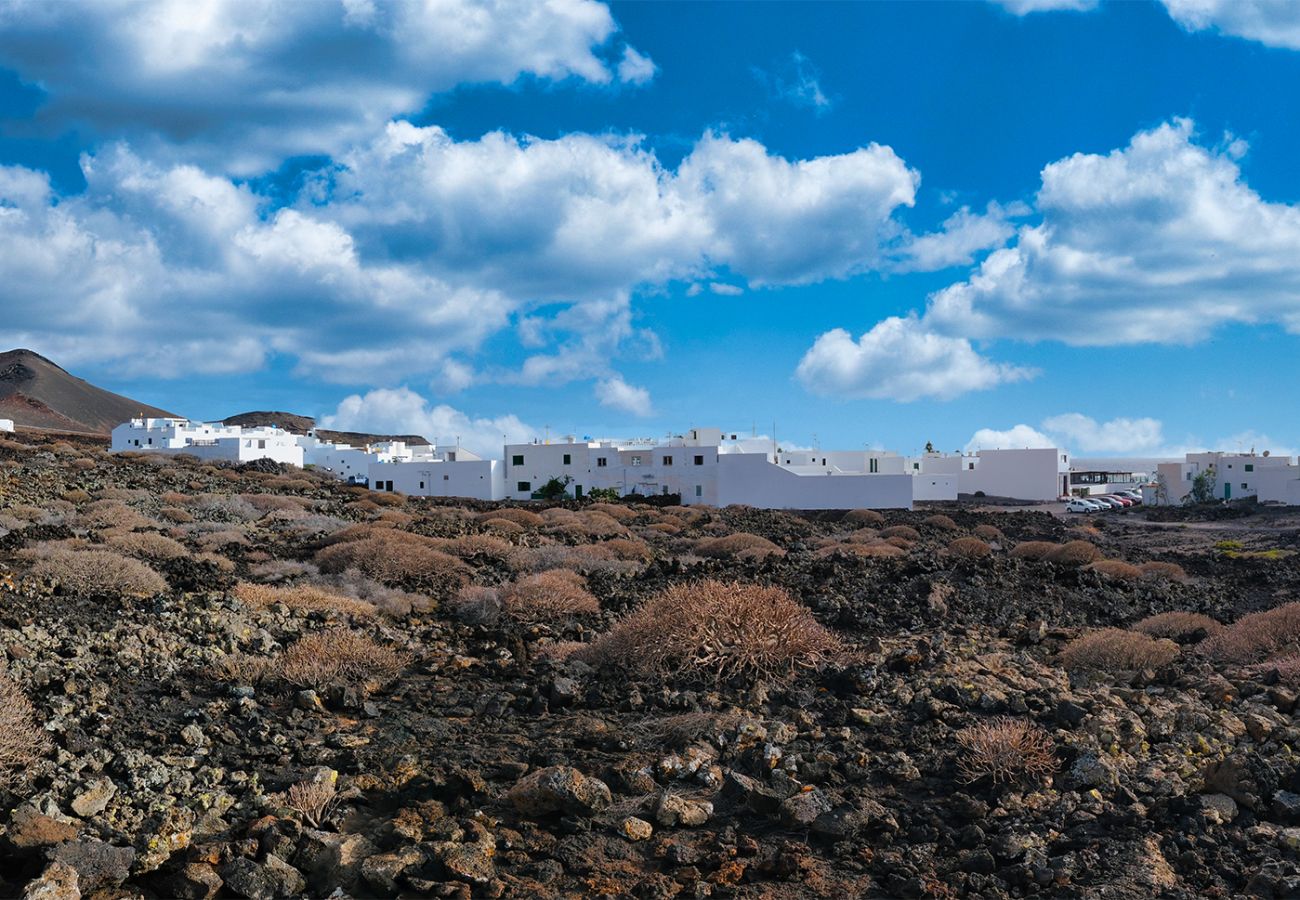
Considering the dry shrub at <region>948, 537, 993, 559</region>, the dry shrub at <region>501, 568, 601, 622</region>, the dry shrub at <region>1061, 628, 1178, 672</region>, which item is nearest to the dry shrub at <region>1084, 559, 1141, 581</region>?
the dry shrub at <region>948, 537, 993, 559</region>

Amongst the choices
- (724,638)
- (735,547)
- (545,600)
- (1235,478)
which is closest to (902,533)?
(735,547)

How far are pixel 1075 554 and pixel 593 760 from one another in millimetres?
22086

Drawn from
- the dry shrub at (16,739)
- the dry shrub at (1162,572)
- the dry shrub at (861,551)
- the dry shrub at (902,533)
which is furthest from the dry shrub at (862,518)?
the dry shrub at (16,739)

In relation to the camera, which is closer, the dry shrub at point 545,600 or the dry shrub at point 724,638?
the dry shrub at point 724,638

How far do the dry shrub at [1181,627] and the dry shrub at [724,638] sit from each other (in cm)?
620

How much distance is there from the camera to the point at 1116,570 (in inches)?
898

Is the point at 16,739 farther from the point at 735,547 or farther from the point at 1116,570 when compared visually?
the point at 1116,570

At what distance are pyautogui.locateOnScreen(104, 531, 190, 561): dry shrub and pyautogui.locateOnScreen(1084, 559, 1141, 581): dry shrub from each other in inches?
746

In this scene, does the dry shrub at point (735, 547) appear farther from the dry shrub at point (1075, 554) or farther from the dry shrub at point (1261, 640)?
the dry shrub at point (1261, 640)

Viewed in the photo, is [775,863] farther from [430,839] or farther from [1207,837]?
[1207,837]

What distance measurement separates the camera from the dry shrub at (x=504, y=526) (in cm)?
A: 2933

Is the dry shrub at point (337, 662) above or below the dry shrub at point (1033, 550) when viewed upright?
below

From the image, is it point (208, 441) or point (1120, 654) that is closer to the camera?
point (1120, 654)

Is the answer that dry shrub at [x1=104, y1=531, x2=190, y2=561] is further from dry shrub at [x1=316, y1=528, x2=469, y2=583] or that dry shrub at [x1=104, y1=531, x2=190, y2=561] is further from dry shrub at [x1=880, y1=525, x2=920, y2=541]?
dry shrub at [x1=880, y1=525, x2=920, y2=541]
